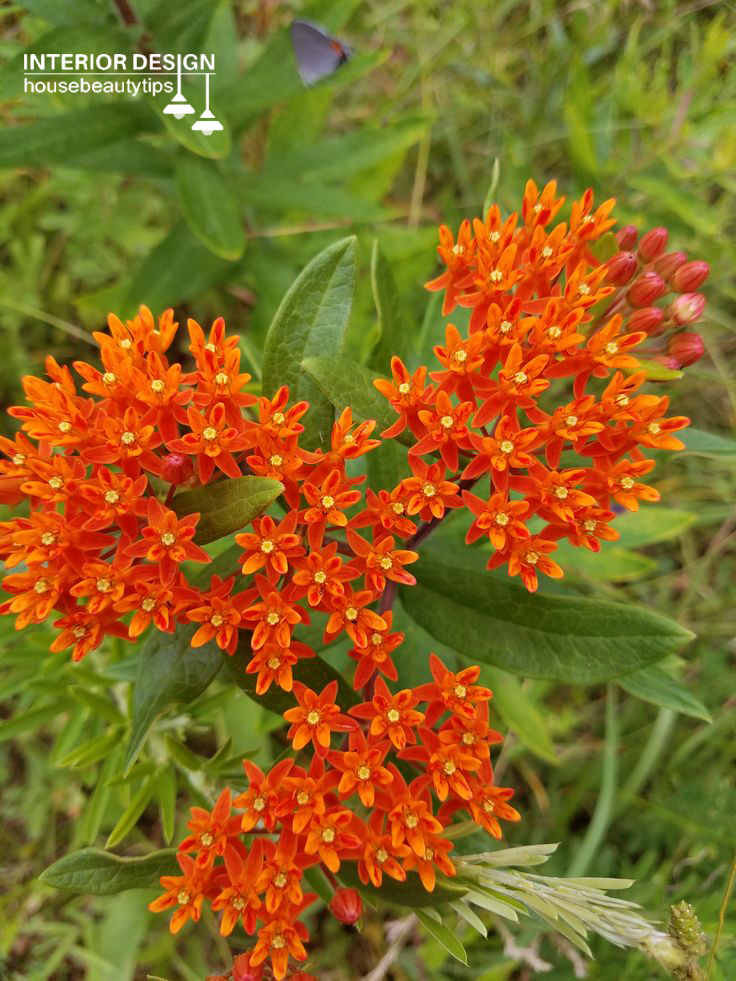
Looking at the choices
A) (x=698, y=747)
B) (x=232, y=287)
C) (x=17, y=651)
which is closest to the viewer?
(x=17, y=651)

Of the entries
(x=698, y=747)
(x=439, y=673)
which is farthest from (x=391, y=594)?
(x=698, y=747)

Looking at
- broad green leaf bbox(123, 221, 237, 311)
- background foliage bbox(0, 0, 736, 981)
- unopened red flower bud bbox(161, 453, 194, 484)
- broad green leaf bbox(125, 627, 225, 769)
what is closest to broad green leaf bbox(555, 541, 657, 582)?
background foliage bbox(0, 0, 736, 981)

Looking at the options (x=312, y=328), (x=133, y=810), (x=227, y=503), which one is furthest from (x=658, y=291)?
(x=133, y=810)

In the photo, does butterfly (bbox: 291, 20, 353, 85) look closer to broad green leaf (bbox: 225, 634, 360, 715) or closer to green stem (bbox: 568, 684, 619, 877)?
broad green leaf (bbox: 225, 634, 360, 715)

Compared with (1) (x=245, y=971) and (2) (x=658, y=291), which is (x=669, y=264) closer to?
(2) (x=658, y=291)

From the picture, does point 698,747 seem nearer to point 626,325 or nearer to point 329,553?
point 626,325

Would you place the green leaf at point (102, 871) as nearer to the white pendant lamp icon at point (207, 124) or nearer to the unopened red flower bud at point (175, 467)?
the unopened red flower bud at point (175, 467)
